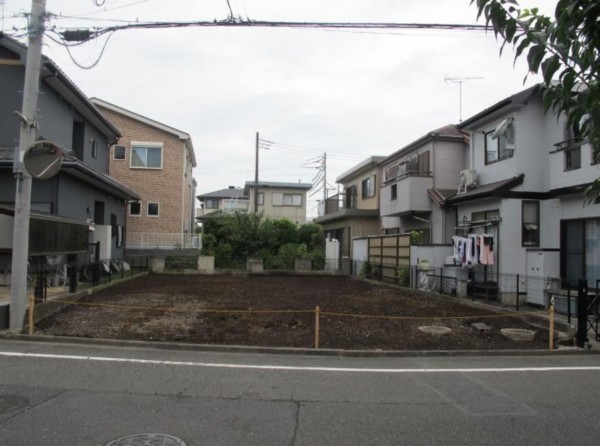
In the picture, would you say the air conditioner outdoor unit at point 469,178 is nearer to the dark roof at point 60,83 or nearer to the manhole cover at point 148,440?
the dark roof at point 60,83

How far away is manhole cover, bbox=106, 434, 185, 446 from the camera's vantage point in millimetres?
4305

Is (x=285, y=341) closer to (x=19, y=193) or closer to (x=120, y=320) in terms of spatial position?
(x=120, y=320)

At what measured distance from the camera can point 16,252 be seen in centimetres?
948

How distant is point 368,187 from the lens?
30.4 m

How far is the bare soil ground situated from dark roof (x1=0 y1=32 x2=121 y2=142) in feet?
23.5

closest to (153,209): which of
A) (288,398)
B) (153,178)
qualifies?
(153,178)

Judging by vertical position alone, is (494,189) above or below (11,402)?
above

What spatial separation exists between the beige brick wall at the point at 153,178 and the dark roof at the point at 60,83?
27.6 feet

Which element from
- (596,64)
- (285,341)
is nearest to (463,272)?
(285,341)

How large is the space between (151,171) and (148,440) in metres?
27.5

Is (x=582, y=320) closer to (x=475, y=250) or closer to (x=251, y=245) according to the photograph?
(x=475, y=250)

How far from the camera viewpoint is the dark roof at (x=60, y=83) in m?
15.8

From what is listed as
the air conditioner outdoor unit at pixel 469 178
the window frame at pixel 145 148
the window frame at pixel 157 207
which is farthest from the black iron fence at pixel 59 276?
the air conditioner outdoor unit at pixel 469 178

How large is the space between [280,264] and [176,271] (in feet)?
18.5
